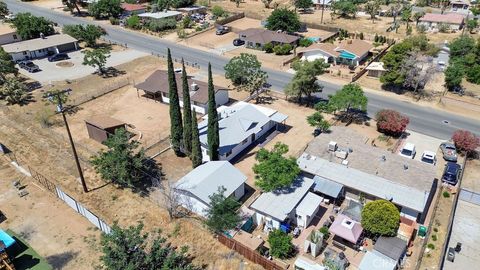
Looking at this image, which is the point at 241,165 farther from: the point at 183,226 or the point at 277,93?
the point at 277,93

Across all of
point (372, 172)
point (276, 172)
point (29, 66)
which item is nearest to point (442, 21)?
point (372, 172)

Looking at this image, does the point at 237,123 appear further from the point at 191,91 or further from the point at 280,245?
the point at 280,245

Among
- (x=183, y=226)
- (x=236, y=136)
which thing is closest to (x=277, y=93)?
(x=236, y=136)

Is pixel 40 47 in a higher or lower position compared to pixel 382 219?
higher

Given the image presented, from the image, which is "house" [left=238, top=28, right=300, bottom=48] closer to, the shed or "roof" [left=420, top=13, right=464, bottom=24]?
"roof" [left=420, top=13, right=464, bottom=24]

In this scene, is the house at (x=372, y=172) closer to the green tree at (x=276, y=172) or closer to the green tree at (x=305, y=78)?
the green tree at (x=276, y=172)

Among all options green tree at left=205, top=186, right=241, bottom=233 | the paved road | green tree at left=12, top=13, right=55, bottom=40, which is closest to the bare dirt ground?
green tree at left=205, top=186, right=241, bottom=233

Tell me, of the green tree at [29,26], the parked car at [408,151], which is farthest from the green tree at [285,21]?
the green tree at [29,26]
